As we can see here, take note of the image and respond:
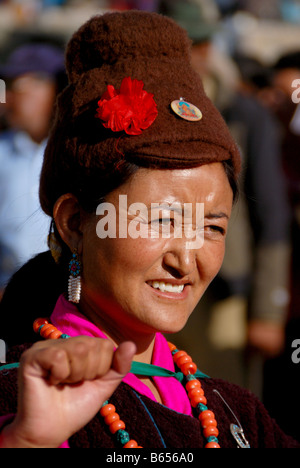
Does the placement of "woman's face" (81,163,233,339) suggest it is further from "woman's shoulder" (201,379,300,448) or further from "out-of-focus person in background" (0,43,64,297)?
"out-of-focus person in background" (0,43,64,297)

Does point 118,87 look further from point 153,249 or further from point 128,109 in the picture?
point 153,249

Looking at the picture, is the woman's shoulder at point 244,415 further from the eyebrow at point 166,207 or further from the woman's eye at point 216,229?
the eyebrow at point 166,207

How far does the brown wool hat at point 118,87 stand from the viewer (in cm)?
206

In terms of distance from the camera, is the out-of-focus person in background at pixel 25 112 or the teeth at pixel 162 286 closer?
the teeth at pixel 162 286

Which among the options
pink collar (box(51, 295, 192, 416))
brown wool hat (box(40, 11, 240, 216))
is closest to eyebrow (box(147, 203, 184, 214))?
brown wool hat (box(40, 11, 240, 216))

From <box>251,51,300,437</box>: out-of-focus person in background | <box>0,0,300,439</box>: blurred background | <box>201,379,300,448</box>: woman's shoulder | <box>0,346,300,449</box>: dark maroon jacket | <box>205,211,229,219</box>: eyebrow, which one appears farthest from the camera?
<box>251,51,300,437</box>: out-of-focus person in background

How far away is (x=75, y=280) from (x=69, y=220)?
205 millimetres

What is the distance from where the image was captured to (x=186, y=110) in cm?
212

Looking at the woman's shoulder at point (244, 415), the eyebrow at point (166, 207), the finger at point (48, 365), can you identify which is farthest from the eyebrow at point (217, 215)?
the finger at point (48, 365)

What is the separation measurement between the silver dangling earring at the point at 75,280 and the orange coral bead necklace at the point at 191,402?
12 cm

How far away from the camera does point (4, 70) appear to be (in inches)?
203

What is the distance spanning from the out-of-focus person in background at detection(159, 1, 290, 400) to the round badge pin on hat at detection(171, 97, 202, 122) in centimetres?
240

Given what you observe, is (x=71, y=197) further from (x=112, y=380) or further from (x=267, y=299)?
(x=267, y=299)

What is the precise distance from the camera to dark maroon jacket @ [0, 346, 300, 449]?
1.97 metres
